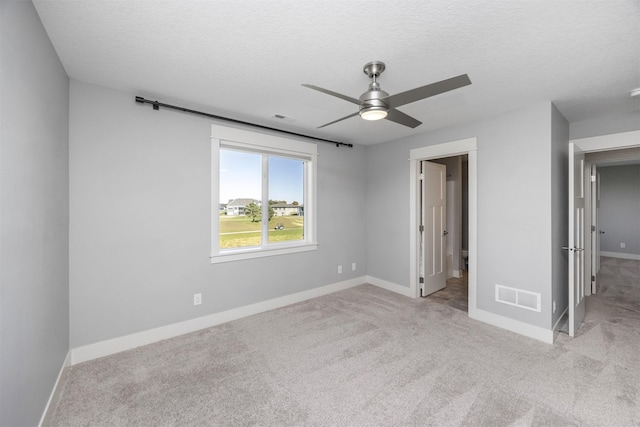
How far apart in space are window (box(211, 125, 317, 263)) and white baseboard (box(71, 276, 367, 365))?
2.14ft

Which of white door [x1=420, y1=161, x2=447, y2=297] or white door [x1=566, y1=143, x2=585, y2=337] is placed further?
white door [x1=420, y1=161, x2=447, y2=297]

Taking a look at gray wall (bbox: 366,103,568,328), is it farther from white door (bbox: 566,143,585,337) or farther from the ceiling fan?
the ceiling fan

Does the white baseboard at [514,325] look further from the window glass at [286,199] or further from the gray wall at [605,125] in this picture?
the window glass at [286,199]

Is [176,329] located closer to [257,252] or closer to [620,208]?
[257,252]

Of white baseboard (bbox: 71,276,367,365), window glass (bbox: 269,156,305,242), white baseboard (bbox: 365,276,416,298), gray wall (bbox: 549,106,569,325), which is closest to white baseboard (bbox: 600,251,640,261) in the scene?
gray wall (bbox: 549,106,569,325)

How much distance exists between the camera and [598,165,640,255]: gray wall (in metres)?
6.60

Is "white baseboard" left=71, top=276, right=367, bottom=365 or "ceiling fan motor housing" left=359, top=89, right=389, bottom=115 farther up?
"ceiling fan motor housing" left=359, top=89, right=389, bottom=115

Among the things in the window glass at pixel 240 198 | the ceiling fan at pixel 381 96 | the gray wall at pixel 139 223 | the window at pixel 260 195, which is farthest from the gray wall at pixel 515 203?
the gray wall at pixel 139 223

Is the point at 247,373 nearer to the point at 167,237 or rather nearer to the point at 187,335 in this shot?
the point at 187,335

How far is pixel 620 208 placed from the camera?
6.82 m

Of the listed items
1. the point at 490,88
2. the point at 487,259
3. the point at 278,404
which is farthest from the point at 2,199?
the point at 487,259

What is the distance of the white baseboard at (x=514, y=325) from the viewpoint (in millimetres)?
2791

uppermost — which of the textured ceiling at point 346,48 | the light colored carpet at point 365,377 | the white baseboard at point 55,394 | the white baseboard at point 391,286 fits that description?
the textured ceiling at point 346,48

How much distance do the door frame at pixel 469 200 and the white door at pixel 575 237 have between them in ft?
→ 2.84
